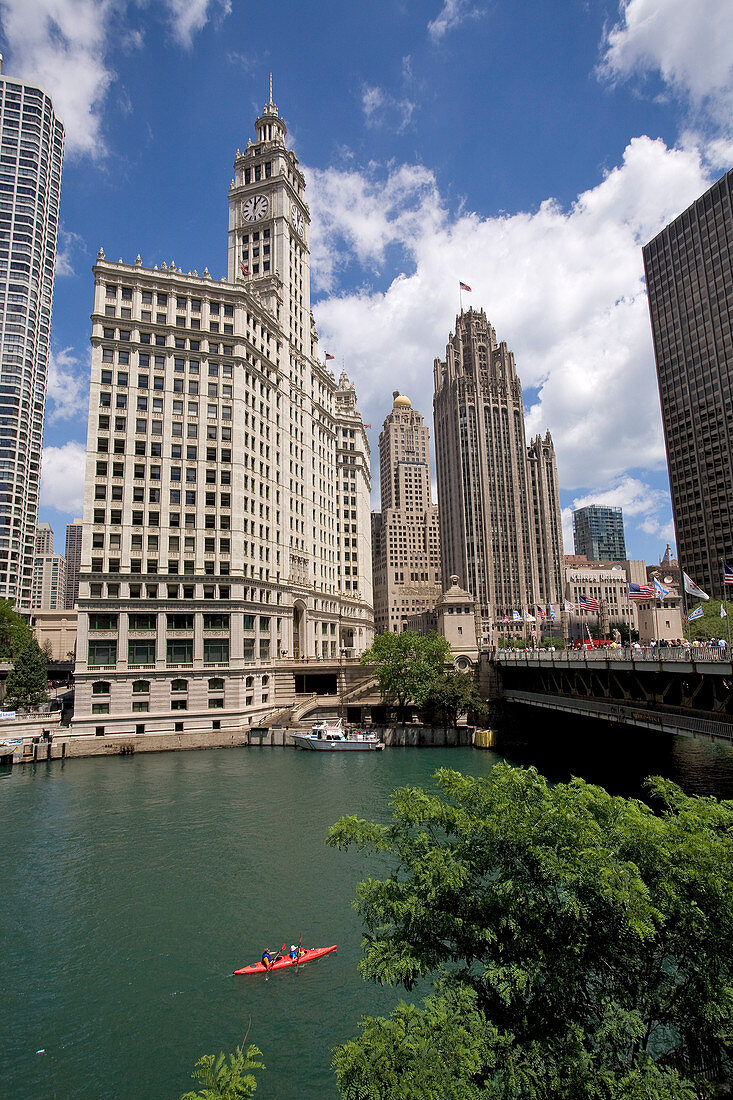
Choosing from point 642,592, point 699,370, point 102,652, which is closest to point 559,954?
point 642,592

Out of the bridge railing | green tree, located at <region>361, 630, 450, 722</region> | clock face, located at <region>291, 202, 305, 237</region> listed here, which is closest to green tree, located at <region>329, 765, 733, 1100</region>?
the bridge railing

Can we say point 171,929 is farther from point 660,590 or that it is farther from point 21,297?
point 21,297

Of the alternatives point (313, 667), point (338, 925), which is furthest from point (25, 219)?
point (338, 925)

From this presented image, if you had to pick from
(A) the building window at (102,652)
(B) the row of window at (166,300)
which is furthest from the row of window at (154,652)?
(B) the row of window at (166,300)

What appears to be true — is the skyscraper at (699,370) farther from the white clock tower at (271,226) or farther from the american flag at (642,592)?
the american flag at (642,592)

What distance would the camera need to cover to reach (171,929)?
26.0 meters

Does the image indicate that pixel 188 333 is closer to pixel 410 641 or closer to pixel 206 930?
pixel 410 641

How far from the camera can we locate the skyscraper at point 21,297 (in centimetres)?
16075

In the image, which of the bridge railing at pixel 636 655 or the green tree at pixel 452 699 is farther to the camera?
the green tree at pixel 452 699

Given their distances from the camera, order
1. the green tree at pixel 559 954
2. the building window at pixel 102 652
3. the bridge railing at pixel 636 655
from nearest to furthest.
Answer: the green tree at pixel 559 954, the bridge railing at pixel 636 655, the building window at pixel 102 652

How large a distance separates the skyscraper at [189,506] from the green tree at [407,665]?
1649 cm

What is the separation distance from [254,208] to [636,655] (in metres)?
97.1

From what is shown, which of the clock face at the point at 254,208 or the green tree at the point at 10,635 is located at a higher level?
the clock face at the point at 254,208

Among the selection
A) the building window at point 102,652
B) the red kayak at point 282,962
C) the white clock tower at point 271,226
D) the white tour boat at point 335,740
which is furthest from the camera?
the white clock tower at point 271,226
